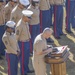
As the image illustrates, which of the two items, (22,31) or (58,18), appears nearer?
(22,31)

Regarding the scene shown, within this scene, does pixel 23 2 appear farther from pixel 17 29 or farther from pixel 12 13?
pixel 17 29

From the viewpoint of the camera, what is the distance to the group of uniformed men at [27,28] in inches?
340

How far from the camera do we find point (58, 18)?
13.2m

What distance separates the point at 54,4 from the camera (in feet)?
42.3

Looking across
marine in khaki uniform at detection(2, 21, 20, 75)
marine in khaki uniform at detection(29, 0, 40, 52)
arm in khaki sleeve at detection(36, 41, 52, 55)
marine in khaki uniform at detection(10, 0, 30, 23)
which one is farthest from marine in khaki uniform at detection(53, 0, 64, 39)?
arm in khaki sleeve at detection(36, 41, 52, 55)

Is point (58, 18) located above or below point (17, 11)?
below

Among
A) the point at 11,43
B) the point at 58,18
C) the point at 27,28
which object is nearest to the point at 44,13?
the point at 58,18

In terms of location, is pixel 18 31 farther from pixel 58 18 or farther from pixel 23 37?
pixel 58 18

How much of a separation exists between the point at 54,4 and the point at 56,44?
148 centimetres

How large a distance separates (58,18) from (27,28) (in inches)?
134

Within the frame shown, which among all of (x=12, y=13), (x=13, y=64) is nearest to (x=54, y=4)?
(x=12, y=13)

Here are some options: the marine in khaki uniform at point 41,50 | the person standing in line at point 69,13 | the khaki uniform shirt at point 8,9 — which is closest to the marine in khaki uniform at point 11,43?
the marine in khaki uniform at point 41,50

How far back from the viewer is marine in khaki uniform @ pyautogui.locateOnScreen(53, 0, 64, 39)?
42.2 feet

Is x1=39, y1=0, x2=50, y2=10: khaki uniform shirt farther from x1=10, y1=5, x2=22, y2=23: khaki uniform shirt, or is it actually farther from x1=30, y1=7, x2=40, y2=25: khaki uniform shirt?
x1=10, y1=5, x2=22, y2=23: khaki uniform shirt
